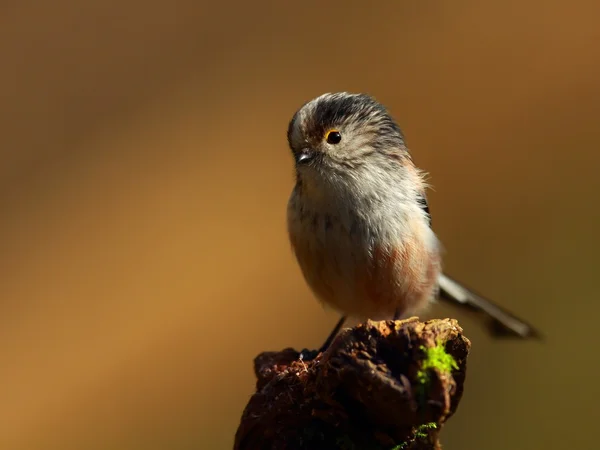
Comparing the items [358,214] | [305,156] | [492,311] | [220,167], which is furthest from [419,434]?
[220,167]

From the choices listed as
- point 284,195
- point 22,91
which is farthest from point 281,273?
point 22,91

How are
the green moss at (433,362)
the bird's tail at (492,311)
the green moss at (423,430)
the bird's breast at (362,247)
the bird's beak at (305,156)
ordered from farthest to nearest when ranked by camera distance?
the bird's tail at (492,311), the bird's beak at (305,156), the bird's breast at (362,247), the green moss at (423,430), the green moss at (433,362)

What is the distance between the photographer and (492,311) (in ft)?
13.9

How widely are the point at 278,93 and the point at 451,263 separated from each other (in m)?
2.27

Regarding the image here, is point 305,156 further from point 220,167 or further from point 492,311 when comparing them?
point 220,167

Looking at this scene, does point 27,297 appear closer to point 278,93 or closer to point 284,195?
point 284,195

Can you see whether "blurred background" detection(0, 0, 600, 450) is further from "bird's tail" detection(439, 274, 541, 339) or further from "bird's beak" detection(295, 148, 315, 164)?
"bird's beak" detection(295, 148, 315, 164)

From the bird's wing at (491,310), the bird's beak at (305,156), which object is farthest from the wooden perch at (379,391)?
the bird's wing at (491,310)

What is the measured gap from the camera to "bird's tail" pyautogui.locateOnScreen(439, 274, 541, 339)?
417cm

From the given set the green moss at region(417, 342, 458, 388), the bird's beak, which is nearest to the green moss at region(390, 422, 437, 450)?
the green moss at region(417, 342, 458, 388)

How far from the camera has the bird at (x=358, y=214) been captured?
3172mm

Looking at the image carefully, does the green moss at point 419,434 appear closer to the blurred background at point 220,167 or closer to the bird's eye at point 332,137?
the bird's eye at point 332,137

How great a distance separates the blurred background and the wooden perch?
3328 mm

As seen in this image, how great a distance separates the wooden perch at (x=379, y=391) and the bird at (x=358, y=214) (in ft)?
3.24
